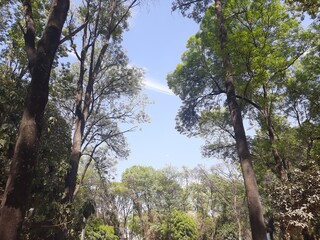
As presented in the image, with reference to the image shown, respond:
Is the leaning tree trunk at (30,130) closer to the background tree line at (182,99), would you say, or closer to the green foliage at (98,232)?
the background tree line at (182,99)

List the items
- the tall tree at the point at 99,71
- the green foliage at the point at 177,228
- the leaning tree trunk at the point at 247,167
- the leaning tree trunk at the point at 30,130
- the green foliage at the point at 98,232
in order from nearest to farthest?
the leaning tree trunk at the point at 30,130 < the leaning tree trunk at the point at 247,167 < the tall tree at the point at 99,71 < the green foliage at the point at 98,232 < the green foliage at the point at 177,228

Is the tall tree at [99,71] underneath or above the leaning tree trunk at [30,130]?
above

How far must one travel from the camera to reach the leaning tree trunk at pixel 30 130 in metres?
2.91

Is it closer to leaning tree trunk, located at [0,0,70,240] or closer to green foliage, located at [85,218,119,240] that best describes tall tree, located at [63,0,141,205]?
leaning tree trunk, located at [0,0,70,240]

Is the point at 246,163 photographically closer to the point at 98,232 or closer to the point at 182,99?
the point at 182,99

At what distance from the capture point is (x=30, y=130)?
10.9 feet

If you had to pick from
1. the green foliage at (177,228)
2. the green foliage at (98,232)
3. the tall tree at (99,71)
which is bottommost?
the green foliage at (98,232)

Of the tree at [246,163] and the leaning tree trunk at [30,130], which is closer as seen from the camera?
the leaning tree trunk at [30,130]

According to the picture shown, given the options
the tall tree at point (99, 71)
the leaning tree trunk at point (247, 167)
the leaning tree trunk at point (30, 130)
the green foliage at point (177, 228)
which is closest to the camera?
the leaning tree trunk at point (30, 130)

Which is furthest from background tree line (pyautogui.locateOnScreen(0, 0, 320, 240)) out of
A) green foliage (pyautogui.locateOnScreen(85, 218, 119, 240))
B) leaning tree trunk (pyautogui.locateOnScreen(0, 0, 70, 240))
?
green foliage (pyautogui.locateOnScreen(85, 218, 119, 240))

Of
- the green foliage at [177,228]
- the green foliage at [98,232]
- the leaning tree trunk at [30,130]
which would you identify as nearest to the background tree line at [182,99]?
the leaning tree trunk at [30,130]

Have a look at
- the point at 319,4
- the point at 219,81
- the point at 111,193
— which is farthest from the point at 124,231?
the point at 319,4

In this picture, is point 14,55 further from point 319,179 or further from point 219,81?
point 319,179

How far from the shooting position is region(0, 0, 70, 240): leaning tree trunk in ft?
9.56
